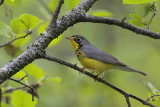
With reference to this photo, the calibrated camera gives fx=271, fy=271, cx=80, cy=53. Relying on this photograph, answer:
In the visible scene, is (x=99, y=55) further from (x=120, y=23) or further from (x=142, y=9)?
(x=120, y=23)

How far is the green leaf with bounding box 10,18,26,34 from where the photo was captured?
266 cm

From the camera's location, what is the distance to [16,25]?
2.68 metres

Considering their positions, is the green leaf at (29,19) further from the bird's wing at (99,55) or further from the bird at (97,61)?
the bird's wing at (99,55)

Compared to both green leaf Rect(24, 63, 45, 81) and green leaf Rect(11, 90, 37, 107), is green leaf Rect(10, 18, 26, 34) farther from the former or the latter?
green leaf Rect(11, 90, 37, 107)

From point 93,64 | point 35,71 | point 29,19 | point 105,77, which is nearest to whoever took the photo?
point 29,19

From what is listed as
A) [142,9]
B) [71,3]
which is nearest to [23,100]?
[71,3]

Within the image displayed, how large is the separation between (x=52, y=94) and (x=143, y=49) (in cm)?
287

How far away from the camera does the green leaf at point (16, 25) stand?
8.74 ft

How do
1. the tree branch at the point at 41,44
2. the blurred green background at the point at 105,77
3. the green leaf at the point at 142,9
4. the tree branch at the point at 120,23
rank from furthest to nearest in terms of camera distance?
1. the blurred green background at the point at 105,77
2. the green leaf at the point at 142,9
3. the tree branch at the point at 120,23
4. the tree branch at the point at 41,44

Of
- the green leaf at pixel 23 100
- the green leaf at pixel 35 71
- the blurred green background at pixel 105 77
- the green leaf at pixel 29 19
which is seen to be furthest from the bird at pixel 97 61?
the green leaf at pixel 29 19

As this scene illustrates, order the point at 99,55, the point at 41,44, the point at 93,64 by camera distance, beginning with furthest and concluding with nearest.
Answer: the point at 99,55
the point at 93,64
the point at 41,44

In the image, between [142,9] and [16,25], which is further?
[142,9]

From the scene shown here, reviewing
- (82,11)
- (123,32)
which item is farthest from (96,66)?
(123,32)

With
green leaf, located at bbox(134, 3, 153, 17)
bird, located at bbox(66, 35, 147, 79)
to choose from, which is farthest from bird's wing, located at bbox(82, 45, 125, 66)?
green leaf, located at bbox(134, 3, 153, 17)
